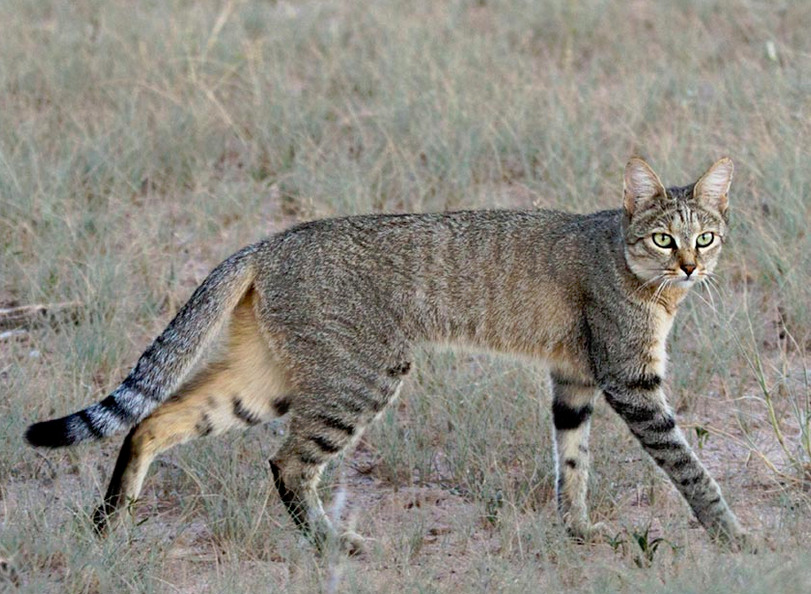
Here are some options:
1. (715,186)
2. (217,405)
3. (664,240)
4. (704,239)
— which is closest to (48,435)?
(217,405)

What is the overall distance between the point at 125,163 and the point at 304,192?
127cm

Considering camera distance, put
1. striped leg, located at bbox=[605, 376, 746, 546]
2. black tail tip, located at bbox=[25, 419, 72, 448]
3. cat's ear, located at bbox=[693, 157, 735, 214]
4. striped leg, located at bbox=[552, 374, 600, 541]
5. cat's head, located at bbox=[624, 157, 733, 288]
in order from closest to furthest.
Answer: black tail tip, located at bbox=[25, 419, 72, 448]
striped leg, located at bbox=[605, 376, 746, 546]
cat's head, located at bbox=[624, 157, 733, 288]
cat's ear, located at bbox=[693, 157, 735, 214]
striped leg, located at bbox=[552, 374, 600, 541]

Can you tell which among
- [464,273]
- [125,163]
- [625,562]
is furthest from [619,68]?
[625,562]

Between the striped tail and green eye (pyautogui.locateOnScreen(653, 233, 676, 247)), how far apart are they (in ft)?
5.58

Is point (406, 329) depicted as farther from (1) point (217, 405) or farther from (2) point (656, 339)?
(2) point (656, 339)

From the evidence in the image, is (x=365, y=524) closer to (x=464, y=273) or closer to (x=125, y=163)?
(x=464, y=273)

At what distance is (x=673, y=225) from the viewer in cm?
539

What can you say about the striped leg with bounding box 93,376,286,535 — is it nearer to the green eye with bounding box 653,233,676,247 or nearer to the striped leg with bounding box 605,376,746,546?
the striped leg with bounding box 605,376,746,546

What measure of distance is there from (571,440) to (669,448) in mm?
519

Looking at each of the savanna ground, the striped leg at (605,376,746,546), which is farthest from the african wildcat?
the savanna ground

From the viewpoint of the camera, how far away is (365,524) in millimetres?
5660

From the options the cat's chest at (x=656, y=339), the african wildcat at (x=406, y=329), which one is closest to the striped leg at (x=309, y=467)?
the african wildcat at (x=406, y=329)

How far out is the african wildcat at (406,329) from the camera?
5.32 meters

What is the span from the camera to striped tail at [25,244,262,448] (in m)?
5.28
